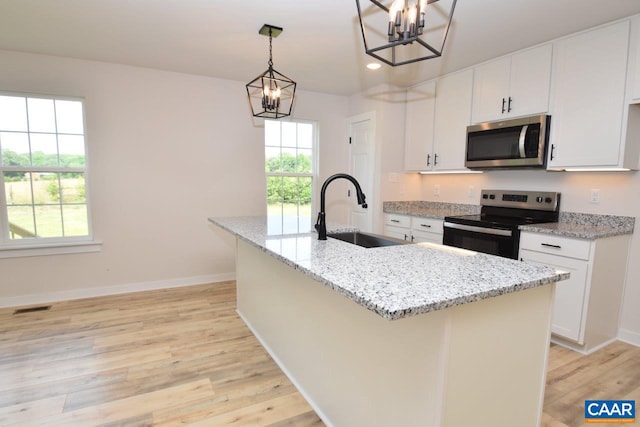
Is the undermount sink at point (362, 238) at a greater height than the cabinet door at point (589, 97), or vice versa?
the cabinet door at point (589, 97)

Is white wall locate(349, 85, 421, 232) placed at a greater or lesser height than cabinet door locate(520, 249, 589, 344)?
greater

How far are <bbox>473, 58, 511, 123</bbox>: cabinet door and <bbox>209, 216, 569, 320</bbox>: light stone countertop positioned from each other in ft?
6.95

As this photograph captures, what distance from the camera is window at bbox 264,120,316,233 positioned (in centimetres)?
429

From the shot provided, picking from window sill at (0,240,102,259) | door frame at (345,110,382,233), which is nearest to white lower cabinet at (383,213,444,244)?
door frame at (345,110,382,233)

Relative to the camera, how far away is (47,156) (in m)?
3.31

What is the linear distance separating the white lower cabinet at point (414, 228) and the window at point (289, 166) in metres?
1.11

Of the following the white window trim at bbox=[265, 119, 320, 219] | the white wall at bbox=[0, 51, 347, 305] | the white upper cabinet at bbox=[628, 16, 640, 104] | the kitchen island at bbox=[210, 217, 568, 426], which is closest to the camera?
the kitchen island at bbox=[210, 217, 568, 426]

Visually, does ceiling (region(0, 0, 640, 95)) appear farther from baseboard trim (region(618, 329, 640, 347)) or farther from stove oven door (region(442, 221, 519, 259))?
baseboard trim (region(618, 329, 640, 347))

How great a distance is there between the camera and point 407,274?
1.23 meters

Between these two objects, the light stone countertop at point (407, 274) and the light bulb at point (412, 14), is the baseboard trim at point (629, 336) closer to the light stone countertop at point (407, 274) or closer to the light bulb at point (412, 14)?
the light stone countertop at point (407, 274)

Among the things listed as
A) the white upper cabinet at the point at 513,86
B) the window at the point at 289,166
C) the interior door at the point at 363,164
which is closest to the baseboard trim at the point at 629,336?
the white upper cabinet at the point at 513,86

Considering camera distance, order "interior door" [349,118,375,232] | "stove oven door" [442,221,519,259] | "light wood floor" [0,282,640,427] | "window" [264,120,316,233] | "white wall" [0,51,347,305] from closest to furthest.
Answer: "light wood floor" [0,282,640,427] < "stove oven door" [442,221,519,259] < "white wall" [0,51,347,305] < "interior door" [349,118,375,232] < "window" [264,120,316,233]

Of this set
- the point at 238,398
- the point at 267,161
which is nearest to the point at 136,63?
the point at 267,161

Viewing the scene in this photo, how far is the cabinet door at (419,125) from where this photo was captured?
3.85m
